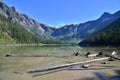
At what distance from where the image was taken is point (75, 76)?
28016mm

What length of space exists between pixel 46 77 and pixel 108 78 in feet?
23.6

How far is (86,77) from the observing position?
90.1ft

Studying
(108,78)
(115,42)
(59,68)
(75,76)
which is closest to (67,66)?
(59,68)

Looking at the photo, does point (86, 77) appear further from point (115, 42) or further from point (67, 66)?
point (115, 42)

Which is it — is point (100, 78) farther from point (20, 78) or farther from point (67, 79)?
point (20, 78)

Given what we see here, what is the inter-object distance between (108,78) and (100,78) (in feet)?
2.87

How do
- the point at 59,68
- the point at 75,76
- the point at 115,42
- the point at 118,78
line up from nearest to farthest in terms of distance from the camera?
1. the point at 118,78
2. the point at 75,76
3. the point at 59,68
4. the point at 115,42

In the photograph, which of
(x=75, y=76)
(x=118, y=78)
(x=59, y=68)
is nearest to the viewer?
(x=118, y=78)

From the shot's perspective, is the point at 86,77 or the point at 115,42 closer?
the point at 86,77

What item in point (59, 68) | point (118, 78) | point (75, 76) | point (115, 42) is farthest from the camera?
point (115, 42)

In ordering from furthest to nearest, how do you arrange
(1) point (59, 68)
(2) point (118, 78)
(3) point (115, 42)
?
1. (3) point (115, 42)
2. (1) point (59, 68)
3. (2) point (118, 78)

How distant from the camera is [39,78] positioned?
90.1 ft

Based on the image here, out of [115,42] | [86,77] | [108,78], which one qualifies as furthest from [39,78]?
[115,42]

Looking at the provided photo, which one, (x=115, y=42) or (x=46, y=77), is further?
(x=115, y=42)
